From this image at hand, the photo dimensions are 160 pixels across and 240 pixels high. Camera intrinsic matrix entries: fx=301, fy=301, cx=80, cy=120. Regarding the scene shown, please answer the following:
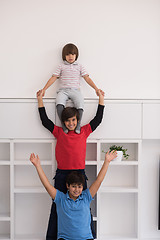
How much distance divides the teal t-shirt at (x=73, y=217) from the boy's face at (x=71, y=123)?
20.2 inches

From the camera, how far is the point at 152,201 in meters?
2.77

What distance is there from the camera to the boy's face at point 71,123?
238 cm

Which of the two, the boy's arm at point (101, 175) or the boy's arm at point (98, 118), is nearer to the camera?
the boy's arm at point (101, 175)

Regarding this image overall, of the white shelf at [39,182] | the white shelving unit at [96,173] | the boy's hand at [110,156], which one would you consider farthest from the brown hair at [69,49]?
the boy's hand at [110,156]

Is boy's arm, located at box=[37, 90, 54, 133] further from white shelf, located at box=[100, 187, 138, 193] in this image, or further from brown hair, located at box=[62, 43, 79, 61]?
white shelf, located at box=[100, 187, 138, 193]

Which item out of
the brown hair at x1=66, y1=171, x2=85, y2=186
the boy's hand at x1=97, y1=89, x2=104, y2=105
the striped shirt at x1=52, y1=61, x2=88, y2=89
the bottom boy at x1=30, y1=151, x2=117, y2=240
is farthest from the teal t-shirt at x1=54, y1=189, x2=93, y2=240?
the striped shirt at x1=52, y1=61, x2=88, y2=89

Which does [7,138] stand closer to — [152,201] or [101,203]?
[101,203]

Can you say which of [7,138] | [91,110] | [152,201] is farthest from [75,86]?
[152,201]

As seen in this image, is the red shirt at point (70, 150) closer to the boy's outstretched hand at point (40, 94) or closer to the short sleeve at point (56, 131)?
the short sleeve at point (56, 131)

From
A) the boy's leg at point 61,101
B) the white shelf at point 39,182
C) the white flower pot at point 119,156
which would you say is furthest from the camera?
the white shelf at point 39,182

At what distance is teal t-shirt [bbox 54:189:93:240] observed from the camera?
2.17 metres

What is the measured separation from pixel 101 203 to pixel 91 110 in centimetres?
87

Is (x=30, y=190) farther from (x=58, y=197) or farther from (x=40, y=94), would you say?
(x=40, y=94)

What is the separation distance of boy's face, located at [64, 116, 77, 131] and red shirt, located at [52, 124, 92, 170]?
0.18 ft
